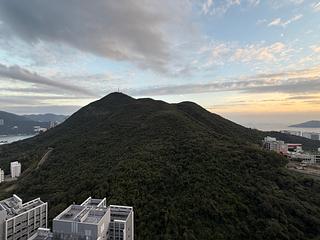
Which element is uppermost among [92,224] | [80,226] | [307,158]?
[92,224]

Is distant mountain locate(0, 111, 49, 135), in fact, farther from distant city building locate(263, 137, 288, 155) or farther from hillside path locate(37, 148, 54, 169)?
distant city building locate(263, 137, 288, 155)

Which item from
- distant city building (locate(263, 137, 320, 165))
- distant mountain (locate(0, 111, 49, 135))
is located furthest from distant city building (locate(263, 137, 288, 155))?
distant mountain (locate(0, 111, 49, 135))

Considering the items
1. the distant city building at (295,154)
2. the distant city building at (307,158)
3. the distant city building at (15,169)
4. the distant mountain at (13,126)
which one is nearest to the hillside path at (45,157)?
the distant city building at (15,169)

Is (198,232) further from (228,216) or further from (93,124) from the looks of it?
(93,124)

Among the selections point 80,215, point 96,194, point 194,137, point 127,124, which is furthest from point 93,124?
point 80,215

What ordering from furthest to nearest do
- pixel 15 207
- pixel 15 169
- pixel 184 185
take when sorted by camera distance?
1. pixel 15 169
2. pixel 184 185
3. pixel 15 207

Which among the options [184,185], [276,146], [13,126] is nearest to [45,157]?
[184,185]

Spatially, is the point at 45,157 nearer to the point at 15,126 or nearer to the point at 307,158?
the point at 307,158
